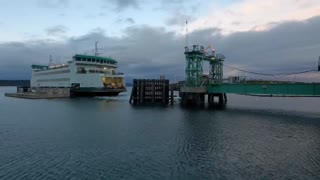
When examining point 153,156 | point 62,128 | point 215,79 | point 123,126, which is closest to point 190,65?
point 215,79

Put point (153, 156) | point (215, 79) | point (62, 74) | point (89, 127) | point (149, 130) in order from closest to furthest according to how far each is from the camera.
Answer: point (153, 156), point (149, 130), point (89, 127), point (215, 79), point (62, 74)

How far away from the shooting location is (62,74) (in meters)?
111

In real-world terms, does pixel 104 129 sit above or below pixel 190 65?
below

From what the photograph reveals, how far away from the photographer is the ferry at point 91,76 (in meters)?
97.4

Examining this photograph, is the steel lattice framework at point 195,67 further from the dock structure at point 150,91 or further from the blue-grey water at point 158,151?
the blue-grey water at point 158,151

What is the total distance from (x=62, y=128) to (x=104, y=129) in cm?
480

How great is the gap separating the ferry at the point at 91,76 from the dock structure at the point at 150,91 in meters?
25.3

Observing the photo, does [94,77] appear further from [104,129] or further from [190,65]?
[104,129]

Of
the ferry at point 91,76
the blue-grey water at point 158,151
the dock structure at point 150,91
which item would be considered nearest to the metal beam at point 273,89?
the dock structure at point 150,91

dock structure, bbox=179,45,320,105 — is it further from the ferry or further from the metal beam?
the ferry

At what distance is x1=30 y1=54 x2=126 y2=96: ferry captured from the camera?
9738 centimetres

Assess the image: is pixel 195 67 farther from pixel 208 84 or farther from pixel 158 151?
pixel 158 151

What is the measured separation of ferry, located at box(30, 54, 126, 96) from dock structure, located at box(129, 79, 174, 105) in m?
25.3

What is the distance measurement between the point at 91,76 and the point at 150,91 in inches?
1200
